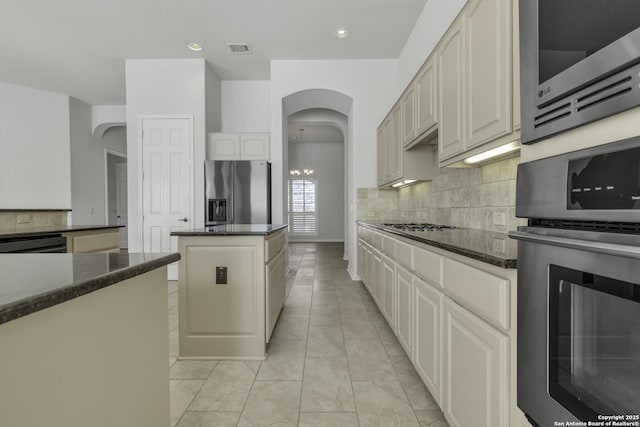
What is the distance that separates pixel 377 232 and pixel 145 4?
3.61 meters

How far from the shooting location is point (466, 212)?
2.48 metres

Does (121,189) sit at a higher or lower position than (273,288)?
higher

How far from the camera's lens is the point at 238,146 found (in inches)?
192

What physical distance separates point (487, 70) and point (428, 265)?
104 cm

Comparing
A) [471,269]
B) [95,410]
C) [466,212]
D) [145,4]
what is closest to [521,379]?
[471,269]

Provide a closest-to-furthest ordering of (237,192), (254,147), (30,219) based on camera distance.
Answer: (30,219) → (237,192) → (254,147)

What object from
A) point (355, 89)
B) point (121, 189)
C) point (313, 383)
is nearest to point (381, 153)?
point (355, 89)

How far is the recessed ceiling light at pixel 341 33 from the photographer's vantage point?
386 cm

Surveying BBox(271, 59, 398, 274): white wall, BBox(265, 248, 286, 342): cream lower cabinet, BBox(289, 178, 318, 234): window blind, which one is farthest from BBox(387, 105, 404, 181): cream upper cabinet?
BBox(289, 178, 318, 234): window blind

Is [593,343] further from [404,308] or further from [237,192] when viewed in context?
[237,192]

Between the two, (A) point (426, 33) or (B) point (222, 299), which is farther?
(A) point (426, 33)

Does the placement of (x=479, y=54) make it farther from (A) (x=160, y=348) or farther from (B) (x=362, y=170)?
(B) (x=362, y=170)

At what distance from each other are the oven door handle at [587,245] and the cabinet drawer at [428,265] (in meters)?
0.72

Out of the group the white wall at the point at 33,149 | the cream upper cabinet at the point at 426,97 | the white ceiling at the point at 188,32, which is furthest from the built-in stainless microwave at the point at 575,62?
the white wall at the point at 33,149
